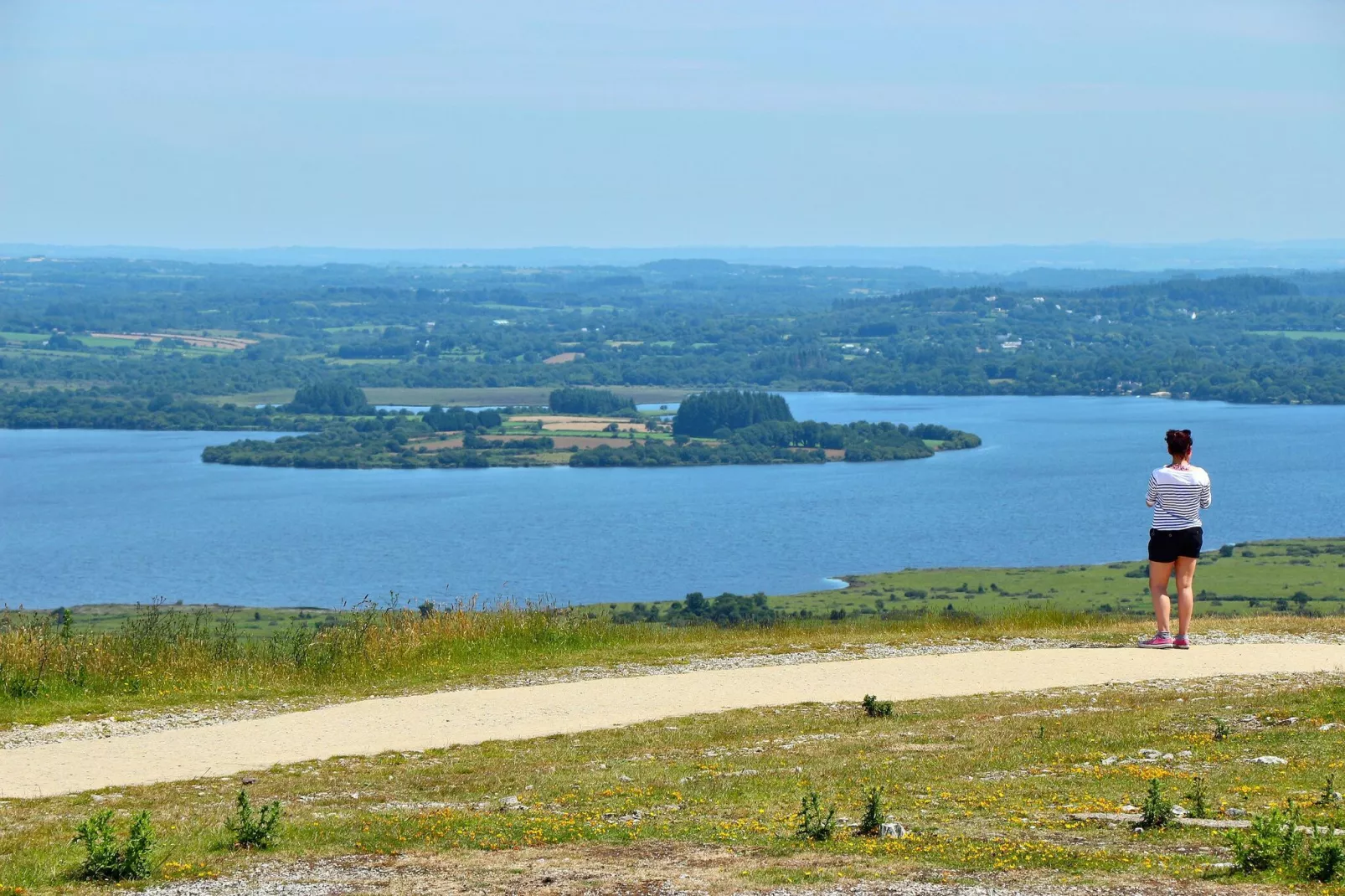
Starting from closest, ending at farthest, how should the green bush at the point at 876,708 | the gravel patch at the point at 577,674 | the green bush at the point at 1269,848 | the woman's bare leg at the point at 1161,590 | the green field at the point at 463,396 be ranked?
1. the green bush at the point at 1269,848
2. the green bush at the point at 876,708
3. the gravel patch at the point at 577,674
4. the woman's bare leg at the point at 1161,590
5. the green field at the point at 463,396

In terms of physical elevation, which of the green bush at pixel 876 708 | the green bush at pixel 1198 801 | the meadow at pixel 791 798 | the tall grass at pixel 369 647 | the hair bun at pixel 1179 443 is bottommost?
the tall grass at pixel 369 647

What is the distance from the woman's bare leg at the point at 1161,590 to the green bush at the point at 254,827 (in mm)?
8086

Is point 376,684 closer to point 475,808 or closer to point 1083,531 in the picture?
point 475,808

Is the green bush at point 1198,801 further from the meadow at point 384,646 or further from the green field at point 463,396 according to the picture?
the green field at point 463,396

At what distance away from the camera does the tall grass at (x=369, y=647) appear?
12.4m

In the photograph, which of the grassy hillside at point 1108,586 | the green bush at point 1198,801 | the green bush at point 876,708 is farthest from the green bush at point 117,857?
the grassy hillside at point 1108,586

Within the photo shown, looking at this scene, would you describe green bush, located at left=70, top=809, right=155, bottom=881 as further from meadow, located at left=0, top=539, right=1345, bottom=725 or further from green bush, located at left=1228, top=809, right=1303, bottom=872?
meadow, located at left=0, top=539, right=1345, bottom=725

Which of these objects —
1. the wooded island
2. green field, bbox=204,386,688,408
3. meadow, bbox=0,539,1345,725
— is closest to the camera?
meadow, bbox=0,539,1345,725

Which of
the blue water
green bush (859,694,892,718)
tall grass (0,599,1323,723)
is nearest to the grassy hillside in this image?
the blue water

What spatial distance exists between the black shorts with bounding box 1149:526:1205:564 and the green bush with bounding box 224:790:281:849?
8029 mm

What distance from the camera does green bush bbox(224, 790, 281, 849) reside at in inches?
284

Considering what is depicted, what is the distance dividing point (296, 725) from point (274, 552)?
227ft

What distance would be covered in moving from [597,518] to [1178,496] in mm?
78789

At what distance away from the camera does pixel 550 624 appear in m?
15.1
